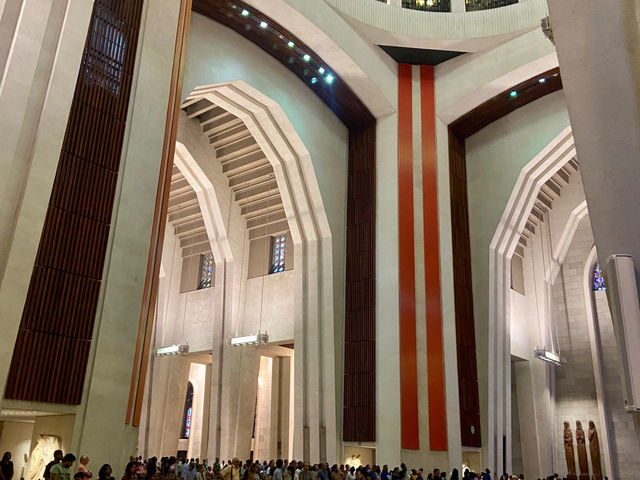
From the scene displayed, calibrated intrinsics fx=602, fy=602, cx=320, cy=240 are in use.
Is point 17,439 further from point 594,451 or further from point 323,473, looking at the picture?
point 594,451

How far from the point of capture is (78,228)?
898 centimetres

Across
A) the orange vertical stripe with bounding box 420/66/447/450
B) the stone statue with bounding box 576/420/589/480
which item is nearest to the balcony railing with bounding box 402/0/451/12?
the orange vertical stripe with bounding box 420/66/447/450

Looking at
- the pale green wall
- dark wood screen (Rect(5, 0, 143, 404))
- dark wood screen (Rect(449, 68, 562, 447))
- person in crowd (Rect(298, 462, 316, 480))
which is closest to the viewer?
dark wood screen (Rect(5, 0, 143, 404))

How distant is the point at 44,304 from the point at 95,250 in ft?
3.66

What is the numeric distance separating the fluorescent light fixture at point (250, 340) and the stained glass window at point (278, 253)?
95.3 inches

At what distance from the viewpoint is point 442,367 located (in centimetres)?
1430

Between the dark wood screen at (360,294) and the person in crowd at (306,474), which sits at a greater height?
the dark wood screen at (360,294)

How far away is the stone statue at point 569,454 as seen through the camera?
2006 centimetres

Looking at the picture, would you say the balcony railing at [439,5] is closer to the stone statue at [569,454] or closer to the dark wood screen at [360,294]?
the dark wood screen at [360,294]

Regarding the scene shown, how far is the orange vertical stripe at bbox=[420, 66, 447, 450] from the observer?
13961 millimetres

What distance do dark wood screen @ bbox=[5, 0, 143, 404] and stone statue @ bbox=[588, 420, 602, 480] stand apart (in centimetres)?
1754

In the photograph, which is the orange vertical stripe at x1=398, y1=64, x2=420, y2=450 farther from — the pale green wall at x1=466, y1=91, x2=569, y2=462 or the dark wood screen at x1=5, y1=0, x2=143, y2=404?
the dark wood screen at x1=5, y1=0, x2=143, y2=404

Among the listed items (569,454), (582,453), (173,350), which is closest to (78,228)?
(173,350)

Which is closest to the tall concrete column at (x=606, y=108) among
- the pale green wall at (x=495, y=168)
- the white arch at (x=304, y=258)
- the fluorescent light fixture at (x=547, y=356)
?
the white arch at (x=304, y=258)
